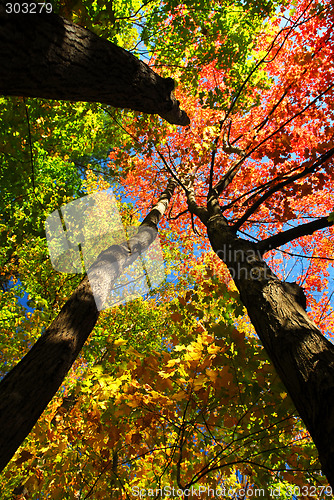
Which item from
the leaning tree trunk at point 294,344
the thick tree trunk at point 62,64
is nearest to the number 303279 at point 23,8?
the thick tree trunk at point 62,64

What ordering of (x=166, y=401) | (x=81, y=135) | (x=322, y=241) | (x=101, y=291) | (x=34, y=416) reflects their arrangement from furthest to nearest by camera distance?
(x=322, y=241)
(x=81, y=135)
(x=101, y=291)
(x=166, y=401)
(x=34, y=416)

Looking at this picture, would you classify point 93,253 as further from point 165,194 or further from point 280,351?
point 280,351

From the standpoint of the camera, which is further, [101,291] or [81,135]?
[81,135]

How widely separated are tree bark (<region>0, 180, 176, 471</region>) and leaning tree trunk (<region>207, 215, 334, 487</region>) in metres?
1.72

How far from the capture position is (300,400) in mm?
1439

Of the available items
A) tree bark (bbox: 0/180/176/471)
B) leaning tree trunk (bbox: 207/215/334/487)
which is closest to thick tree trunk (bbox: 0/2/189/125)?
tree bark (bbox: 0/180/176/471)

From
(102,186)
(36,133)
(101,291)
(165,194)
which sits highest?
(102,186)

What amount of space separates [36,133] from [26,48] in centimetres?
387

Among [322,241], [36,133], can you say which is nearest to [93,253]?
[36,133]

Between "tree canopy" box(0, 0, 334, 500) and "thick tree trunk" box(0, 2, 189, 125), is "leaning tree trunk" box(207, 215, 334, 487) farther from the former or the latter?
"thick tree trunk" box(0, 2, 189, 125)

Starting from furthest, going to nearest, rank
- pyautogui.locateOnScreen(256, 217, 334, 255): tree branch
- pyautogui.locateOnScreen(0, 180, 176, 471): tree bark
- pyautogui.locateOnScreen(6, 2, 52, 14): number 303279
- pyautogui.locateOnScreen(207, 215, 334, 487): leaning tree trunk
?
pyautogui.locateOnScreen(256, 217, 334, 255): tree branch, pyautogui.locateOnScreen(0, 180, 176, 471): tree bark, pyautogui.locateOnScreen(6, 2, 52, 14): number 303279, pyautogui.locateOnScreen(207, 215, 334, 487): leaning tree trunk

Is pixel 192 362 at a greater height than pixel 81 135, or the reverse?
pixel 81 135

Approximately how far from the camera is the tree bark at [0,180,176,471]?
181cm

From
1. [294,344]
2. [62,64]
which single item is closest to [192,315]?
[294,344]
